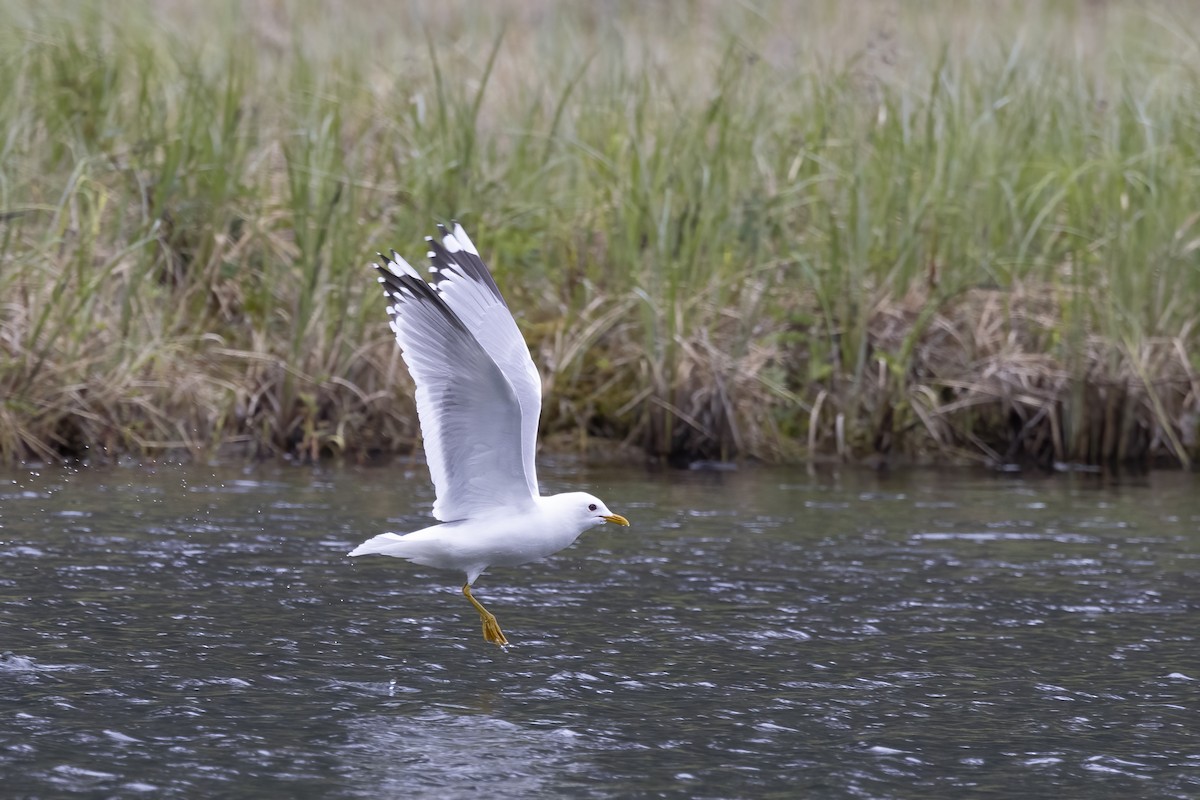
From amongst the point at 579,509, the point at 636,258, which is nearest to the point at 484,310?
the point at 579,509

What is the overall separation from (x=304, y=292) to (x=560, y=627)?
12.8 feet

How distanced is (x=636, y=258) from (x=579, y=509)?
12.9ft

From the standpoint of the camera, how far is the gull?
230 inches

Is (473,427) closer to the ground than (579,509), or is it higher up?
higher up

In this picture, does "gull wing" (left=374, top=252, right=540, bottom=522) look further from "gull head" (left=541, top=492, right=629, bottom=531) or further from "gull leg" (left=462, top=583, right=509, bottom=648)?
"gull leg" (left=462, top=583, right=509, bottom=648)

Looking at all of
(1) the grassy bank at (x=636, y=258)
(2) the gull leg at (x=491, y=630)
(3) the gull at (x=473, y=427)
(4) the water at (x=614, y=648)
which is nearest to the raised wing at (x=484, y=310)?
(3) the gull at (x=473, y=427)

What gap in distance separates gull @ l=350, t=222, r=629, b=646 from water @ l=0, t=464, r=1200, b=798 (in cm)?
32

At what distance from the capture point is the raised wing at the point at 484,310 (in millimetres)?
5969

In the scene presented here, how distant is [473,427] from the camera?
599cm

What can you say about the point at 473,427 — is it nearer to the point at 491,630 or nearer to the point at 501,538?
the point at 501,538

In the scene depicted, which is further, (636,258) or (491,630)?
(636,258)

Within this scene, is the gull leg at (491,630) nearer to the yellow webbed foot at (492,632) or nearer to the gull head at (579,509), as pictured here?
the yellow webbed foot at (492,632)

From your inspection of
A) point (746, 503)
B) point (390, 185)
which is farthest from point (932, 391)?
point (390, 185)

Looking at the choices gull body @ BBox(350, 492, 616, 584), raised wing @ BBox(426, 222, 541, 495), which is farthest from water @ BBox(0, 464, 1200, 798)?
raised wing @ BBox(426, 222, 541, 495)
